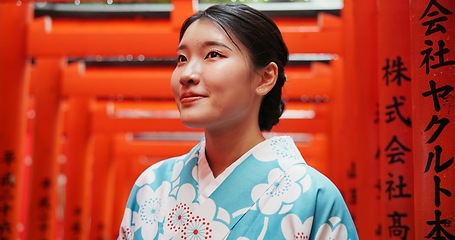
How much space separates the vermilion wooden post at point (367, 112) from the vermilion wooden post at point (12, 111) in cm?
425

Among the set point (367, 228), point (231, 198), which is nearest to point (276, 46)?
point (231, 198)

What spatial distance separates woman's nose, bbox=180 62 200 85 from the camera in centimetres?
304

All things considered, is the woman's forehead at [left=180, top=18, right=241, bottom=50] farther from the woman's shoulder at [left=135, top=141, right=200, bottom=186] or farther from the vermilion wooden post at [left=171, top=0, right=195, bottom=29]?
the vermilion wooden post at [left=171, top=0, right=195, bottom=29]

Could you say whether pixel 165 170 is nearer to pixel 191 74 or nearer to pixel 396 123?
pixel 191 74

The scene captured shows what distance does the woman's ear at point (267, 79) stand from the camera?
10.7 feet

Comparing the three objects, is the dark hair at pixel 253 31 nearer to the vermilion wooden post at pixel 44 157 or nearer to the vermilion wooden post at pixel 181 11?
the vermilion wooden post at pixel 181 11

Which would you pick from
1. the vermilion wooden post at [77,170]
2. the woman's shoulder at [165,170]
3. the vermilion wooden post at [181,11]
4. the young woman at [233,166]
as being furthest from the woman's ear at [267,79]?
the vermilion wooden post at [77,170]

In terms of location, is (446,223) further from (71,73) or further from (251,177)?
(71,73)

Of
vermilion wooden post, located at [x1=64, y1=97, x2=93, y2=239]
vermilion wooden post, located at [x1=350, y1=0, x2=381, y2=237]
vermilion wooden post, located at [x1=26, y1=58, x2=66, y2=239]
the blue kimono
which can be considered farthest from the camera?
vermilion wooden post, located at [x1=64, y1=97, x2=93, y2=239]

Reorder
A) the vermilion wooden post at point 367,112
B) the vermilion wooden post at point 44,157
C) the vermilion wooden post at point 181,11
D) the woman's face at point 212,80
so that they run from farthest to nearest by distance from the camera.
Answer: the vermilion wooden post at point 44,157 < the vermilion wooden post at point 181,11 < the vermilion wooden post at point 367,112 < the woman's face at point 212,80

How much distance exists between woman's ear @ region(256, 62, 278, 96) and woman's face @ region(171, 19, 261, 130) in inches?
1.2

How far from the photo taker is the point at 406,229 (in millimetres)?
4328

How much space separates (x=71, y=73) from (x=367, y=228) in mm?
7114

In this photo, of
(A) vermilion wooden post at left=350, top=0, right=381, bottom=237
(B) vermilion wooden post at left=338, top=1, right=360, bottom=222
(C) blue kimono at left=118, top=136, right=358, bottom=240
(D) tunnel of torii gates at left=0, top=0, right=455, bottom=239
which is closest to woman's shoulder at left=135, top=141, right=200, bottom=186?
(C) blue kimono at left=118, top=136, right=358, bottom=240
